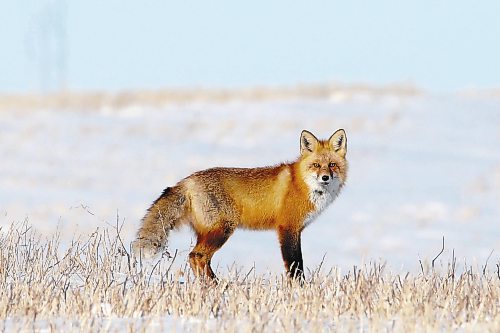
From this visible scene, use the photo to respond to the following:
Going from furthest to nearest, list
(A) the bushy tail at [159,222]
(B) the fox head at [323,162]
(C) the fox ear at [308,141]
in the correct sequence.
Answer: (C) the fox ear at [308,141] < (B) the fox head at [323,162] < (A) the bushy tail at [159,222]

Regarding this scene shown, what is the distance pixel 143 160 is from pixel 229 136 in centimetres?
383

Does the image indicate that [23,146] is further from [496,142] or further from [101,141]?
[496,142]

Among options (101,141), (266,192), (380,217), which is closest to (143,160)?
(101,141)

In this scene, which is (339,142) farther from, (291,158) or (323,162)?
(291,158)

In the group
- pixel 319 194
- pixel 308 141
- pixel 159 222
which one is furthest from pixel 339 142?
pixel 159 222

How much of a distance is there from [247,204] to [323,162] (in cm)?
76

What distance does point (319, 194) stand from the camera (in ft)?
27.2

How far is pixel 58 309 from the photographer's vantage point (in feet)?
20.0

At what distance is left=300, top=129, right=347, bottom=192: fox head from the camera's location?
823 cm

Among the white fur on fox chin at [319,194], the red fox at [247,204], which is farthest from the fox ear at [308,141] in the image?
the white fur on fox chin at [319,194]

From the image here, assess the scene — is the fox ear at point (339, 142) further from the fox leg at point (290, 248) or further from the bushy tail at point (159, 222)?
the bushy tail at point (159, 222)

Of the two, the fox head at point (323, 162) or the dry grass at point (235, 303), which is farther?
the fox head at point (323, 162)

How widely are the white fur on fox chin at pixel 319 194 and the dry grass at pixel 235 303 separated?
1.04 metres

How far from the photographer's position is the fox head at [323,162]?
8.23m
